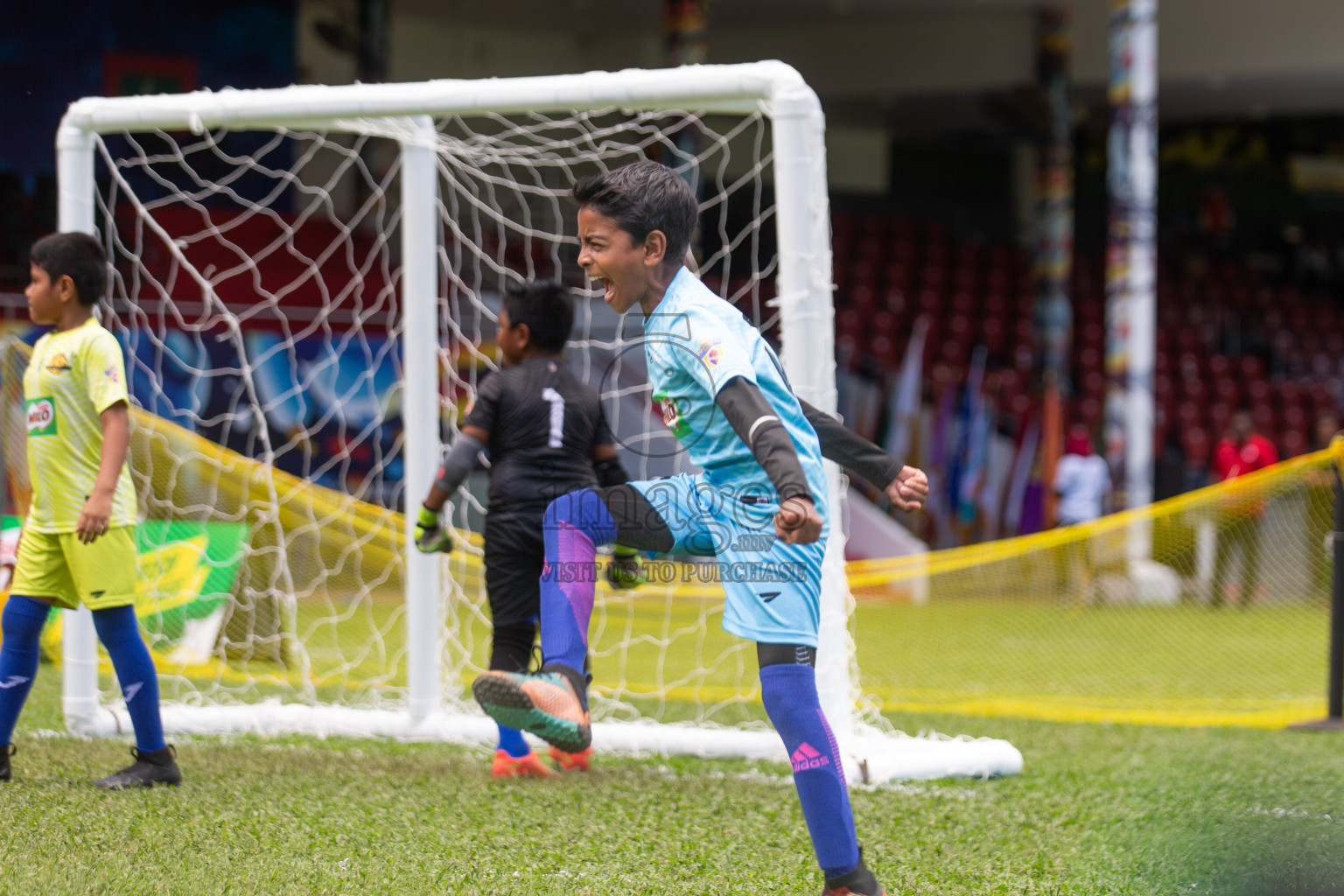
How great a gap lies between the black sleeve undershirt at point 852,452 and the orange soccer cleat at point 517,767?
173 centimetres

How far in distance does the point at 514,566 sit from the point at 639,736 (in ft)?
2.80

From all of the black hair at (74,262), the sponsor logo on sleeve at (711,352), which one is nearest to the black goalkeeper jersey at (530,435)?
the black hair at (74,262)

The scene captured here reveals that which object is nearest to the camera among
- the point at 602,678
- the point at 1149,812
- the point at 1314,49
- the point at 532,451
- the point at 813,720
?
the point at 813,720

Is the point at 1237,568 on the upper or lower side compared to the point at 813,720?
lower

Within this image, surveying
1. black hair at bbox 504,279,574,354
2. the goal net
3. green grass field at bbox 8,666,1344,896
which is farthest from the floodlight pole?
black hair at bbox 504,279,574,354

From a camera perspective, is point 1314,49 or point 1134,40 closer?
point 1134,40

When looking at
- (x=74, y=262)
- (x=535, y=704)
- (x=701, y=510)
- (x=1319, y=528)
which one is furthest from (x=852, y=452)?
(x=1319, y=528)

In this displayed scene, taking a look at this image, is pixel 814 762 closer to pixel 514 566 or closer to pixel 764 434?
pixel 764 434

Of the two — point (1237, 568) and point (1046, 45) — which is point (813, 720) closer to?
point (1237, 568)

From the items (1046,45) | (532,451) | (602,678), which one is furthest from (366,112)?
(1046,45)

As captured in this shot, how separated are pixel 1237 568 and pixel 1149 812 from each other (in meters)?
5.04

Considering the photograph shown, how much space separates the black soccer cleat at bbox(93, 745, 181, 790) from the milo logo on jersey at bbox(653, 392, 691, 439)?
2.07 metres

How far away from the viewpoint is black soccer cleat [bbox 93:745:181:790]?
3.74 metres

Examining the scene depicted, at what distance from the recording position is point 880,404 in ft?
45.8
